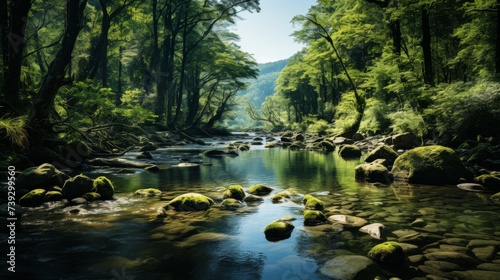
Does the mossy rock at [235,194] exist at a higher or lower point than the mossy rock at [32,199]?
lower

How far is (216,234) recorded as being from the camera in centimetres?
497

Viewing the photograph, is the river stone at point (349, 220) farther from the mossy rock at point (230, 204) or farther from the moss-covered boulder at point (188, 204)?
the moss-covered boulder at point (188, 204)

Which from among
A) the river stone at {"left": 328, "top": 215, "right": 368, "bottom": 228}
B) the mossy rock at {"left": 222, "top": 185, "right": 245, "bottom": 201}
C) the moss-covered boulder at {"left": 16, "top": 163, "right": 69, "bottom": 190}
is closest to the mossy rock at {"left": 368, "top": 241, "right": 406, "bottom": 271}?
the river stone at {"left": 328, "top": 215, "right": 368, "bottom": 228}

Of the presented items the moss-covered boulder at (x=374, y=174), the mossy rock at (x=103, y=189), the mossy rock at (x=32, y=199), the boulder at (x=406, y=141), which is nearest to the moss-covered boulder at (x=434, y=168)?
the moss-covered boulder at (x=374, y=174)

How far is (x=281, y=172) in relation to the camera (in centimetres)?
1155

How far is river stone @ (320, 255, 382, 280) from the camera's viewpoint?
3.54 m

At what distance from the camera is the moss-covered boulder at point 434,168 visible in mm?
8250

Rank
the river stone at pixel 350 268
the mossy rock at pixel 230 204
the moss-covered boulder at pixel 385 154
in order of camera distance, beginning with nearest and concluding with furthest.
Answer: the river stone at pixel 350 268 → the mossy rock at pixel 230 204 → the moss-covered boulder at pixel 385 154

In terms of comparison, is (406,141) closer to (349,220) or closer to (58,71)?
(349,220)

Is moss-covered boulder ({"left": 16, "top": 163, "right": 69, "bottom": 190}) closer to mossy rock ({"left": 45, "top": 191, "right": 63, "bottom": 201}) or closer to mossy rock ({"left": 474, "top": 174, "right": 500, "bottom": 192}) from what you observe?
mossy rock ({"left": 45, "top": 191, "right": 63, "bottom": 201})

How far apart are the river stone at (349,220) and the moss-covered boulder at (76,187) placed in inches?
202

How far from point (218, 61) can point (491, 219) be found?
31.1 m

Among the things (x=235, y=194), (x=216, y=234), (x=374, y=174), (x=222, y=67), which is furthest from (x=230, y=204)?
(x=222, y=67)

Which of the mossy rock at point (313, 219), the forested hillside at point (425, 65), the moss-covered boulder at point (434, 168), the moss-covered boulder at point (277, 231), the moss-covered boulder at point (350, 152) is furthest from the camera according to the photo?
the moss-covered boulder at point (350, 152)
